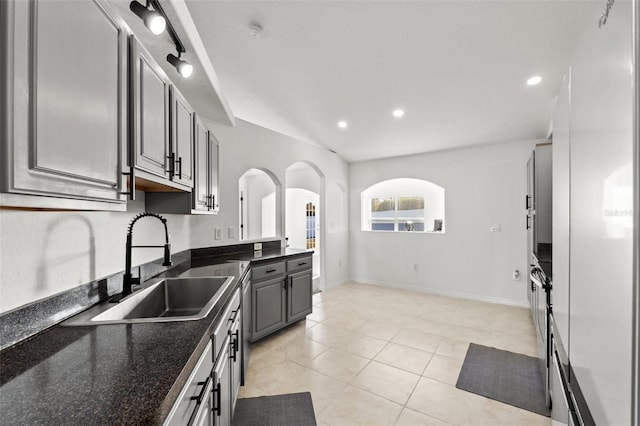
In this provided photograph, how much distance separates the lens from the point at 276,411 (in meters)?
2.05

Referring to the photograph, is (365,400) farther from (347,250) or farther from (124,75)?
(347,250)

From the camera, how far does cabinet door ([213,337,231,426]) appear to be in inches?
51.0

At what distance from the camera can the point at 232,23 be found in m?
2.28

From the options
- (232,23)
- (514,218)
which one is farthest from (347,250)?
(232,23)

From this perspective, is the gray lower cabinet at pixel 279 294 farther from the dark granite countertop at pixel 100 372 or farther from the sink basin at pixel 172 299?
the dark granite countertop at pixel 100 372

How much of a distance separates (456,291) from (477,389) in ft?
8.68

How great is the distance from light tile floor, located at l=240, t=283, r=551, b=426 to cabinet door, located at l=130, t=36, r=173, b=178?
1851 millimetres

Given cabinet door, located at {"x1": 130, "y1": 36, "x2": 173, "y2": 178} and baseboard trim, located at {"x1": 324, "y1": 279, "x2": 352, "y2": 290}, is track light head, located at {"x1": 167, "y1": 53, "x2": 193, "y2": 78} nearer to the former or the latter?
cabinet door, located at {"x1": 130, "y1": 36, "x2": 173, "y2": 178}

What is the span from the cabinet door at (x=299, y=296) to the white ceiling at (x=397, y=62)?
2.10 metres

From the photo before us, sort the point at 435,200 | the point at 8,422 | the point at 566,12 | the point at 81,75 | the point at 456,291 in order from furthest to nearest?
the point at 435,200, the point at 456,291, the point at 566,12, the point at 81,75, the point at 8,422

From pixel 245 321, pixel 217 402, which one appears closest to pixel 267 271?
pixel 245 321

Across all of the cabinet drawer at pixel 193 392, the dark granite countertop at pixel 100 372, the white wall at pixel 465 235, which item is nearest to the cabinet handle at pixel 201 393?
the cabinet drawer at pixel 193 392

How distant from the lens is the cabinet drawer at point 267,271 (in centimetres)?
293

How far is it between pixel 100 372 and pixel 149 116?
3.55 ft
